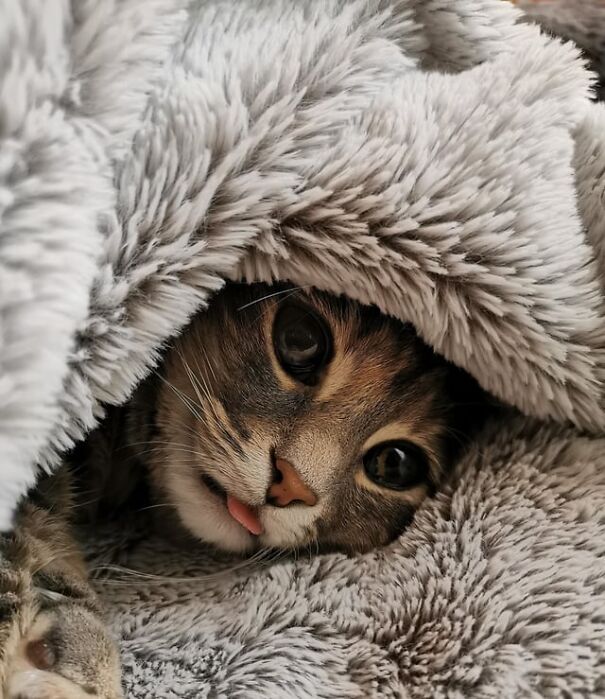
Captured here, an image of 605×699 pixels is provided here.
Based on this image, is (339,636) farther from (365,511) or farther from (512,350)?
(512,350)

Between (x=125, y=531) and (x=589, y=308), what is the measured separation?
2.16 feet

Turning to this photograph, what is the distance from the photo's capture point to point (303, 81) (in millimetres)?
719

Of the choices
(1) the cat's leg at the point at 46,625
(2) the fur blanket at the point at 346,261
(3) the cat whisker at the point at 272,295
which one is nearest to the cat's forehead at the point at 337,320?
(3) the cat whisker at the point at 272,295

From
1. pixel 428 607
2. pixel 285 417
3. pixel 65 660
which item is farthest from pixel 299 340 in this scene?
pixel 65 660

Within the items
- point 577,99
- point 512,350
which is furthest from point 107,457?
point 577,99

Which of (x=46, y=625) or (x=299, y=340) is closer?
(x=46, y=625)

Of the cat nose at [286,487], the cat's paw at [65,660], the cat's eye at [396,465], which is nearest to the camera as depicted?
the cat's paw at [65,660]

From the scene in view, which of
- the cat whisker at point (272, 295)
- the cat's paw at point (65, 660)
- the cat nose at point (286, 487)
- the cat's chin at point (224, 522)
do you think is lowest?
the cat's chin at point (224, 522)

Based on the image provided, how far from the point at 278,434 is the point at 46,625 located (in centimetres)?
35

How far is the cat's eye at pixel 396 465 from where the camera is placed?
1.02m

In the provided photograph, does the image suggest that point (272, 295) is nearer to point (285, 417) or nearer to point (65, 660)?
point (285, 417)

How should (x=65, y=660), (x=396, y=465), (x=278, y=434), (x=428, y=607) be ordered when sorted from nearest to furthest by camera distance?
(x=65, y=660), (x=428, y=607), (x=278, y=434), (x=396, y=465)

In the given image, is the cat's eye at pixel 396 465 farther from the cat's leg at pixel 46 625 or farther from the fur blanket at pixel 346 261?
the cat's leg at pixel 46 625

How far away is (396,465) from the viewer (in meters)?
1.03
